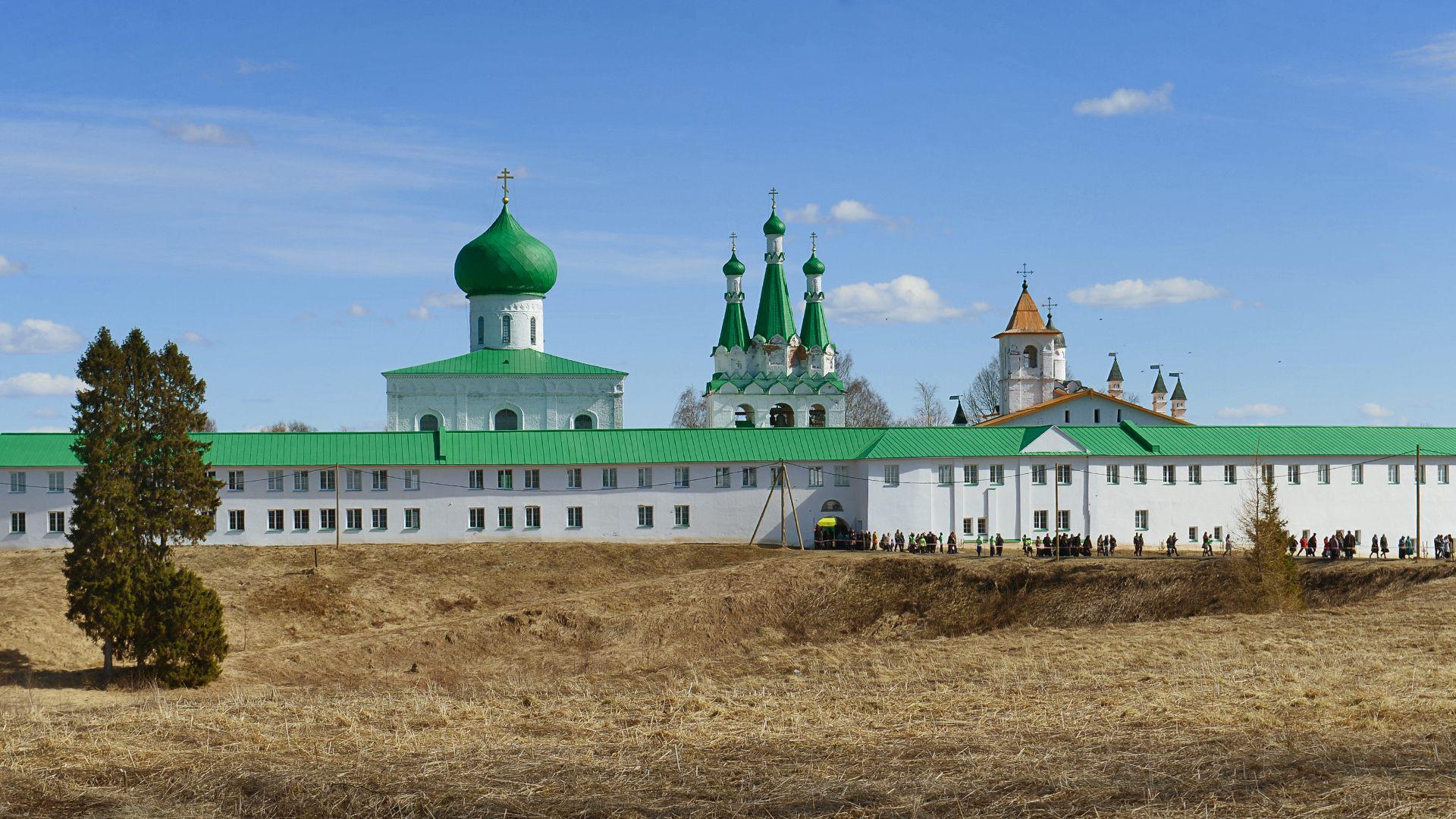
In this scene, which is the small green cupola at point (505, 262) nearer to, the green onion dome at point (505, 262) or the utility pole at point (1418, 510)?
the green onion dome at point (505, 262)

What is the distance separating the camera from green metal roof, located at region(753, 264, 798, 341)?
229ft

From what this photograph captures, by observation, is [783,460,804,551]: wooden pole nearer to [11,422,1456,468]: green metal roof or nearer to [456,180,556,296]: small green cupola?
[11,422,1456,468]: green metal roof

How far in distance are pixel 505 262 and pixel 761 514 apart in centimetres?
1802

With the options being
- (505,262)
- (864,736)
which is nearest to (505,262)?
(505,262)

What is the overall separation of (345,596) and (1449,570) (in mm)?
30210

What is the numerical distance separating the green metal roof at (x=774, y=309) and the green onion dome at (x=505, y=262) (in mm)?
13249

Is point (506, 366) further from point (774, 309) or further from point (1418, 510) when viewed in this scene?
point (1418, 510)

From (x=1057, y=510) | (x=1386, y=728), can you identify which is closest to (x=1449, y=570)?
(x=1057, y=510)

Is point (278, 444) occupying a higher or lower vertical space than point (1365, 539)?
higher

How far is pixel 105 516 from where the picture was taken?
105 feet

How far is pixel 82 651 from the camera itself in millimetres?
35906

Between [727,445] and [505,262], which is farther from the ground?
[505,262]

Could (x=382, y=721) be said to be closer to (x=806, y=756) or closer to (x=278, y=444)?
(x=806, y=756)

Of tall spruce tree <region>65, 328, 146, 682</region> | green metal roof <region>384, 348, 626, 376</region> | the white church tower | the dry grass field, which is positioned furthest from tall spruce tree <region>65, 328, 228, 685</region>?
the white church tower
